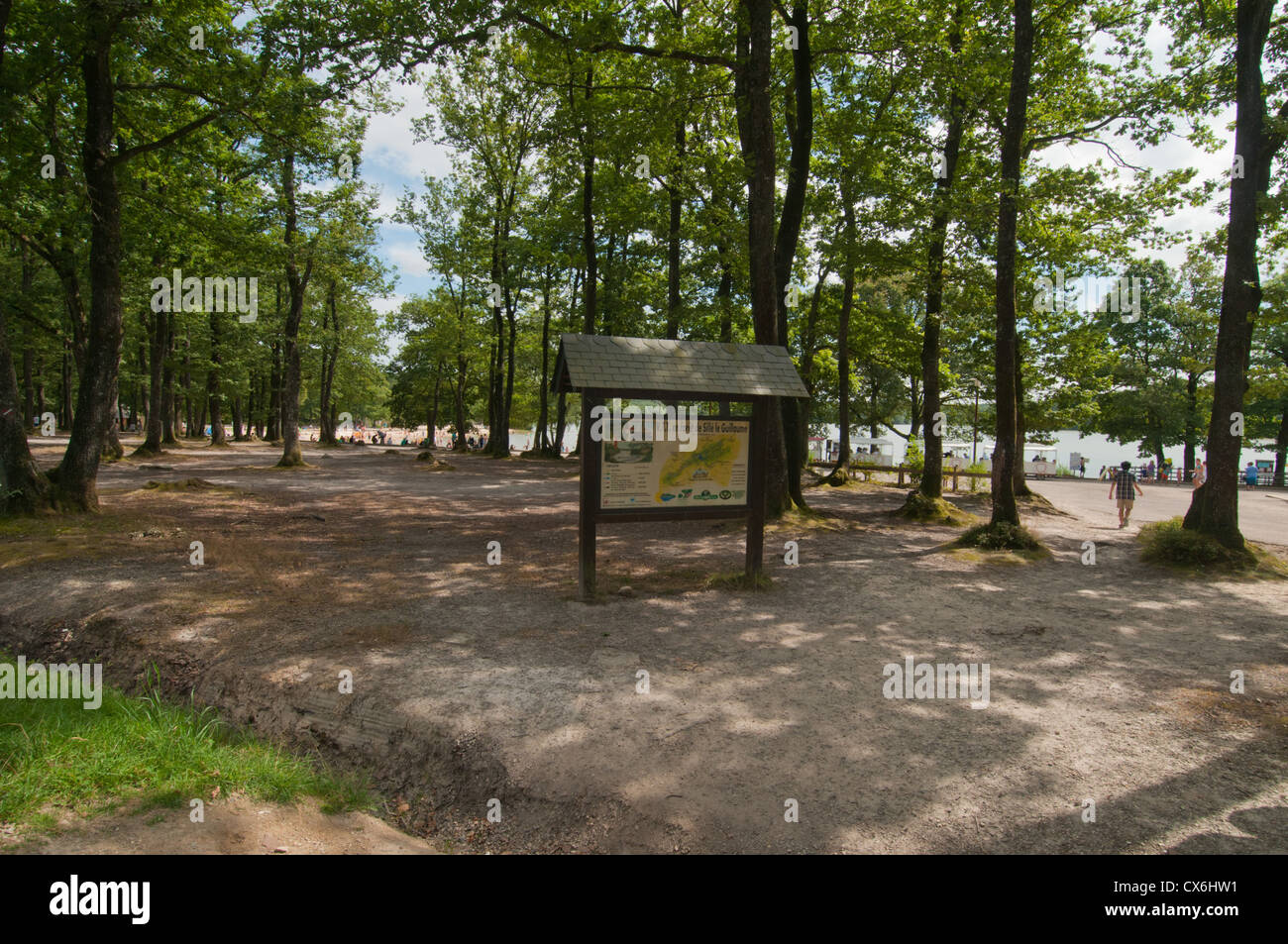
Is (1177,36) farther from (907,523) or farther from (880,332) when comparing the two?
(880,332)

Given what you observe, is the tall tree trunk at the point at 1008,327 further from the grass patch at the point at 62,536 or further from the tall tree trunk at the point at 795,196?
the grass patch at the point at 62,536

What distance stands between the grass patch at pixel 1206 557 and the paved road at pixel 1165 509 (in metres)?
4.28

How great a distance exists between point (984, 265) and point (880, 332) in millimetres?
7645

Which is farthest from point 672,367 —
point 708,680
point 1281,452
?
point 1281,452

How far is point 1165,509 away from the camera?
22.2m

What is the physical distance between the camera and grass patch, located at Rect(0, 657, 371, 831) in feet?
12.7

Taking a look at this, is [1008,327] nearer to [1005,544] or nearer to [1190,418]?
Result: [1005,544]

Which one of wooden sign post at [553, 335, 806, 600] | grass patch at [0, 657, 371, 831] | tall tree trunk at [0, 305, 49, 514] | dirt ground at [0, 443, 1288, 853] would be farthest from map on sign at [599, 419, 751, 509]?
tall tree trunk at [0, 305, 49, 514]

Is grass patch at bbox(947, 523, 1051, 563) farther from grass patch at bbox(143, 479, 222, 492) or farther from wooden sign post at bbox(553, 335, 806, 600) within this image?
grass patch at bbox(143, 479, 222, 492)

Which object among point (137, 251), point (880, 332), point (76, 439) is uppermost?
point (137, 251)

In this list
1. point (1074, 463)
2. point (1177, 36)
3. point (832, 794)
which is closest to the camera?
point (832, 794)

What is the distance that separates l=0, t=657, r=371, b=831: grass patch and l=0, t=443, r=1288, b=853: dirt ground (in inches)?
14.4

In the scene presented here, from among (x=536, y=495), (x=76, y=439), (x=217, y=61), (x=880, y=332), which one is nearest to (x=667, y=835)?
(x=76, y=439)

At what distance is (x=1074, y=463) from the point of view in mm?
53375
